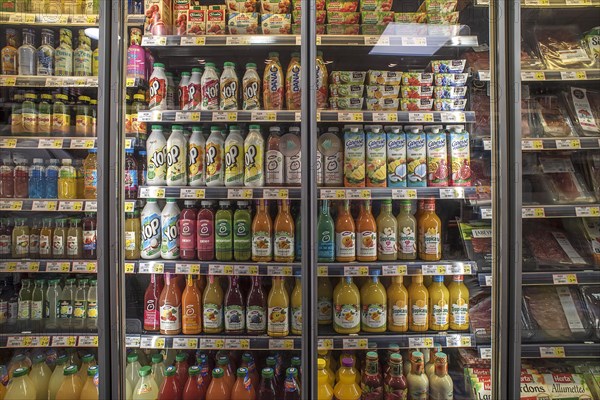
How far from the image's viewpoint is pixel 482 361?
1.91 m

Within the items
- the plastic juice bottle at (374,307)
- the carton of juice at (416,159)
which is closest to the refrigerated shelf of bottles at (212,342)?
the plastic juice bottle at (374,307)

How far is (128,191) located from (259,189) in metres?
0.73

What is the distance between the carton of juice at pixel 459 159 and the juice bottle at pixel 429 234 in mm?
175

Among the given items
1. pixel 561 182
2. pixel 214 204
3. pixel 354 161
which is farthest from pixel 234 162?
pixel 561 182

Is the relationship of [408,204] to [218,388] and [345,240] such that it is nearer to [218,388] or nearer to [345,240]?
[345,240]

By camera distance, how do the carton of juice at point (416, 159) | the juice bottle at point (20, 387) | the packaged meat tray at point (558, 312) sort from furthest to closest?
the carton of juice at point (416, 159) → the packaged meat tray at point (558, 312) → the juice bottle at point (20, 387)

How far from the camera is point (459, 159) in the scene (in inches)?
75.3

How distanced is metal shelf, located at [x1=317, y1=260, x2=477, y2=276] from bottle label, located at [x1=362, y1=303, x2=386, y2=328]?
8.3 inches

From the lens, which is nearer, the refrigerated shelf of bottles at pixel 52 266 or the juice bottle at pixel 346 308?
the refrigerated shelf of bottles at pixel 52 266

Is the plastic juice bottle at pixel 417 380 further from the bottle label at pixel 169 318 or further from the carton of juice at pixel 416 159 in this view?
the bottle label at pixel 169 318

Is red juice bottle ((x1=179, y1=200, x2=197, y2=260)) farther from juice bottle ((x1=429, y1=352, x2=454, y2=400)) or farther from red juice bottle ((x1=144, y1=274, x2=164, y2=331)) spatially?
juice bottle ((x1=429, y1=352, x2=454, y2=400))

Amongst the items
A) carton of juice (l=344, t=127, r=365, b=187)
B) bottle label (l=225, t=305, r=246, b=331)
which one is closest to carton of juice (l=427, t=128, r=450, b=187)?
carton of juice (l=344, t=127, r=365, b=187)

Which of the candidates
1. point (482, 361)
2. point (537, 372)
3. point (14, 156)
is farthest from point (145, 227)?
point (537, 372)

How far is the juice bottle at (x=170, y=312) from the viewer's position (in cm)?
185
